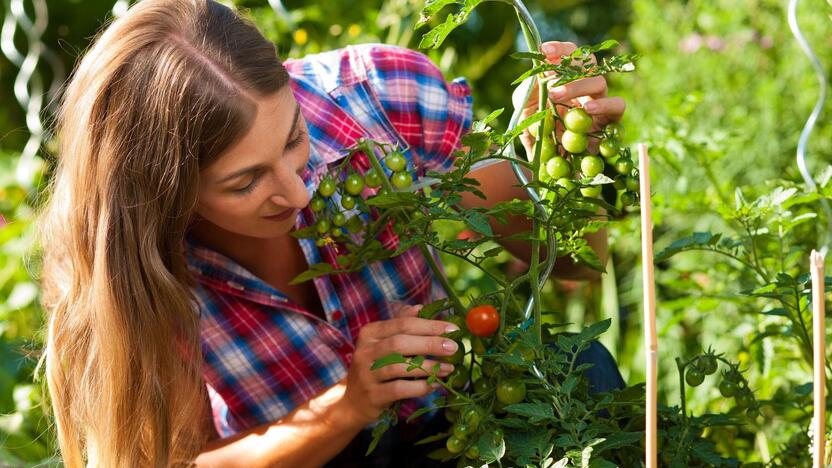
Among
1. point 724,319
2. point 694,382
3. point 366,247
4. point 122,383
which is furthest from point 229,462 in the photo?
point 724,319

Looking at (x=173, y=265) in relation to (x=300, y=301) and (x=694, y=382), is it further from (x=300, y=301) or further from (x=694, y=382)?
(x=694, y=382)

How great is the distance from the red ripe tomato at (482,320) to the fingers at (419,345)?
33 mm

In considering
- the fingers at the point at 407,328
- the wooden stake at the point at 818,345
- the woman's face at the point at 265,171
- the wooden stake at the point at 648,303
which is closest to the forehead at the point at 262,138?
the woman's face at the point at 265,171

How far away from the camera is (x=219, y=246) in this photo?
1.33 metres

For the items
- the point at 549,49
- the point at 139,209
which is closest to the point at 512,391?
the point at 549,49

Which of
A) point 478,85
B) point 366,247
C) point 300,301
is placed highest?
point 366,247

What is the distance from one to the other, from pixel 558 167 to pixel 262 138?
0.34 metres

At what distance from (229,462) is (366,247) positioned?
0.46 m

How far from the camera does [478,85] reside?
120 inches

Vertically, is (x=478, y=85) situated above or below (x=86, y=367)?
below

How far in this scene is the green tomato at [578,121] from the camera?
0.94 metres

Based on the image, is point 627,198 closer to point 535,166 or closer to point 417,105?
point 535,166

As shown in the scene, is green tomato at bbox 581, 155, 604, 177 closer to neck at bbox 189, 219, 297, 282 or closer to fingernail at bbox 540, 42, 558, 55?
fingernail at bbox 540, 42, 558, 55

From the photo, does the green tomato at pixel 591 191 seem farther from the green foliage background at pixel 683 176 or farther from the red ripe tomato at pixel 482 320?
the green foliage background at pixel 683 176
